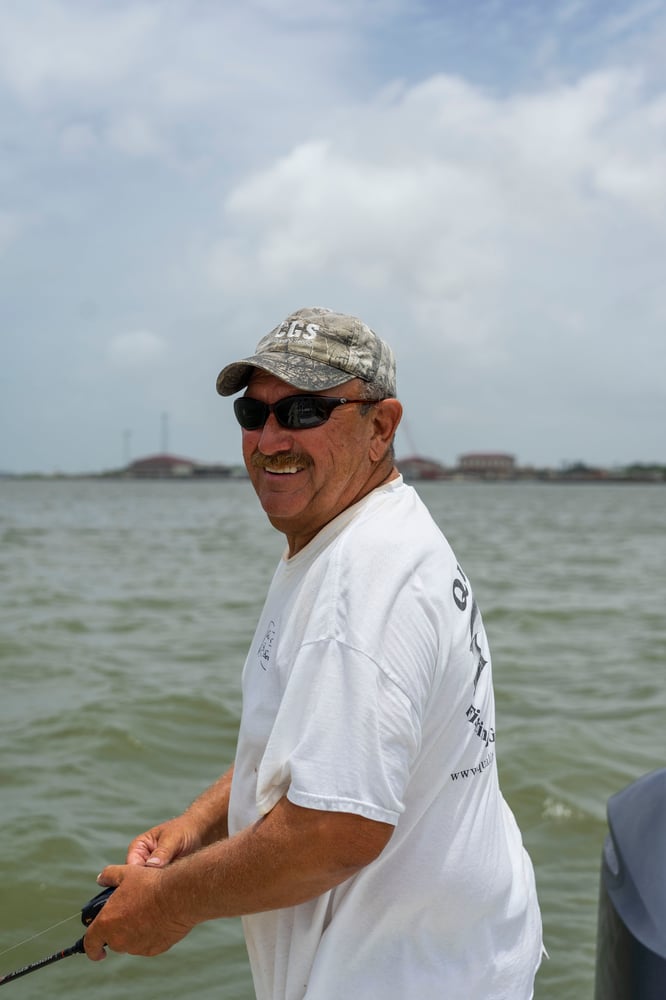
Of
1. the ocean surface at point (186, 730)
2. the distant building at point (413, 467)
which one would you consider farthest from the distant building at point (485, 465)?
the ocean surface at point (186, 730)

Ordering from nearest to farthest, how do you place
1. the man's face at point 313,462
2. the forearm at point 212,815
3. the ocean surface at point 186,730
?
the man's face at point 313,462
the forearm at point 212,815
the ocean surface at point 186,730

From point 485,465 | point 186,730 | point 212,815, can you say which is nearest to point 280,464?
point 212,815

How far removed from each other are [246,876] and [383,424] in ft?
3.28

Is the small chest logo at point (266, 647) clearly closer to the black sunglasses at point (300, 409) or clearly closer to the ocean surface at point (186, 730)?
the black sunglasses at point (300, 409)

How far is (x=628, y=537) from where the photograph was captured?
40.7 meters

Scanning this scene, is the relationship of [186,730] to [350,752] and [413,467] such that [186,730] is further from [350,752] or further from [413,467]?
[413,467]

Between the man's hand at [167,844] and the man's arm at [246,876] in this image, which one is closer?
the man's arm at [246,876]

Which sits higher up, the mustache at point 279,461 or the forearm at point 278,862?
the mustache at point 279,461

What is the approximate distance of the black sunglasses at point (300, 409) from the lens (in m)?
2.24

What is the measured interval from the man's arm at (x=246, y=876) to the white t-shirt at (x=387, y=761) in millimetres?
57

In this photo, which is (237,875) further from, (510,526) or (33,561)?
(510,526)

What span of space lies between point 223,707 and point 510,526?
130ft

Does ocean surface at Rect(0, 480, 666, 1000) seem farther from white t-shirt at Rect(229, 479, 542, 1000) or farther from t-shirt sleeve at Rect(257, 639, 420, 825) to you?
t-shirt sleeve at Rect(257, 639, 420, 825)

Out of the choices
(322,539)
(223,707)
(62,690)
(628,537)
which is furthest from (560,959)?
(628,537)
